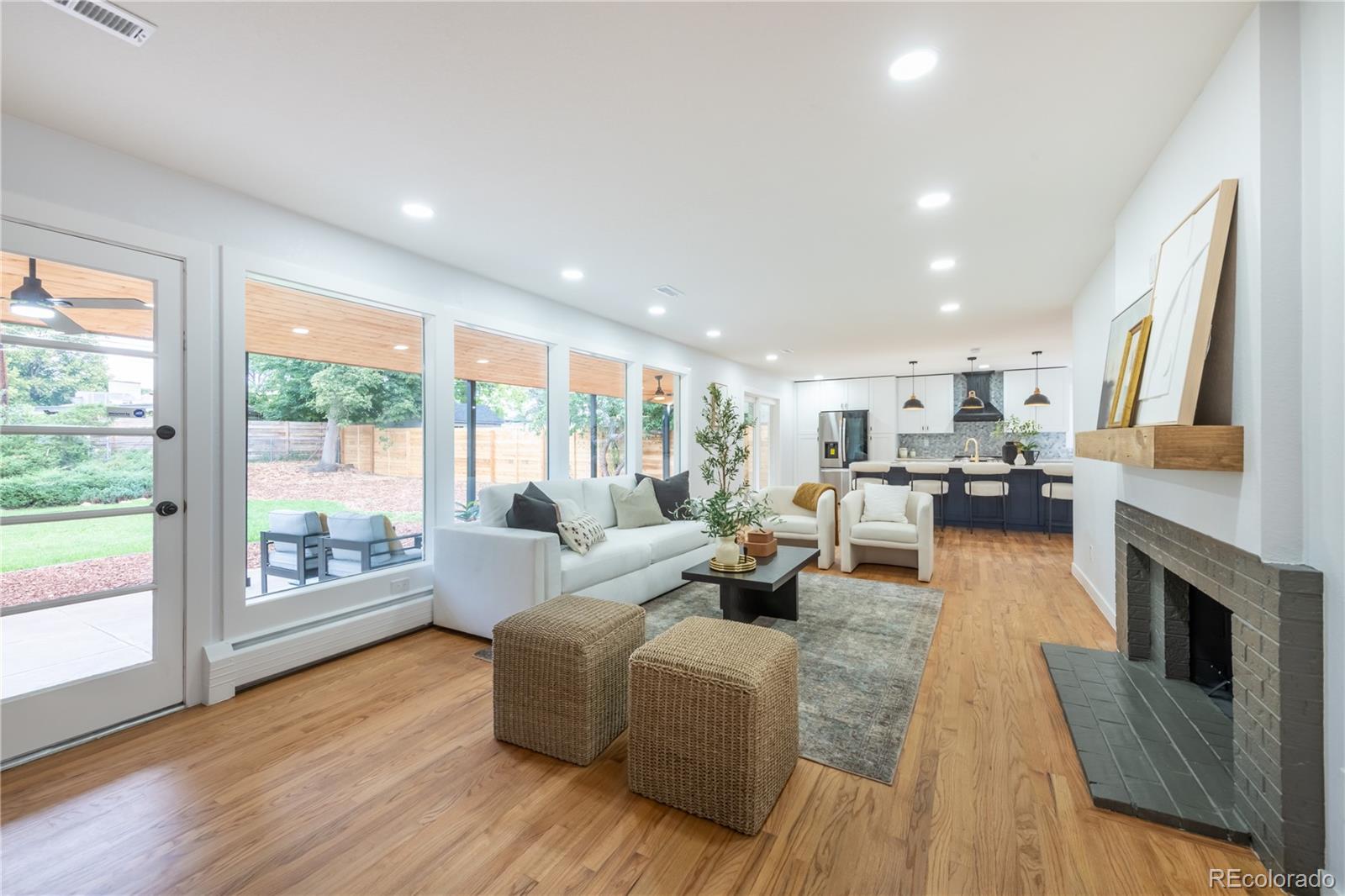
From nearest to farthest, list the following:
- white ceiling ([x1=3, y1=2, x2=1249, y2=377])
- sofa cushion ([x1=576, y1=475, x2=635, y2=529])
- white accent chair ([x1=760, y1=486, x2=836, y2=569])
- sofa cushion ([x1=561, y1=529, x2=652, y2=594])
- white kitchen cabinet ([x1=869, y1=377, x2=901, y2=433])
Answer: white ceiling ([x1=3, y1=2, x2=1249, y2=377]), sofa cushion ([x1=561, y1=529, x2=652, y2=594]), sofa cushion ([x1=576, y1=475, x2=635, y2=529]), white accent chair ([x1=760, y1=486, x2=836, y2=569]), white kitchen cabinet ([x1=869, y1=377, x2=901, y2=433])

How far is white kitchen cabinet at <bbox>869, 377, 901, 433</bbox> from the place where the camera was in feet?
32.5

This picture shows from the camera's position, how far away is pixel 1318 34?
58.1 inches

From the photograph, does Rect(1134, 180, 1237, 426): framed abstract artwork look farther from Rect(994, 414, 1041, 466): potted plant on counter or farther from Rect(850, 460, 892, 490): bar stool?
Rect(994, 414, 1041, 466): potted plant on counter

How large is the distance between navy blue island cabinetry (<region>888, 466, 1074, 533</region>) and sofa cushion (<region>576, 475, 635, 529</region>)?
5.18 metres

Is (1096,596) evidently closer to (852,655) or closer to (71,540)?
(852,655)

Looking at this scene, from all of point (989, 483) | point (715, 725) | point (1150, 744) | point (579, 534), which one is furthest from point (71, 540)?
point (989, 483)

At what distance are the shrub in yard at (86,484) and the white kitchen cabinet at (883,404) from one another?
9802mm

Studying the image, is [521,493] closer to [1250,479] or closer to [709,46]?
[709,46]

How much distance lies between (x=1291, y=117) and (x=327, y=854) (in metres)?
3.61

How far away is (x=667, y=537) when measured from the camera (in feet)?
14.6

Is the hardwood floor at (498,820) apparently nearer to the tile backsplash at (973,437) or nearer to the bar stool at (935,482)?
the bar stool at (935,482)

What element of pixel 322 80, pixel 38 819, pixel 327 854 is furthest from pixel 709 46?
pixel 38 819

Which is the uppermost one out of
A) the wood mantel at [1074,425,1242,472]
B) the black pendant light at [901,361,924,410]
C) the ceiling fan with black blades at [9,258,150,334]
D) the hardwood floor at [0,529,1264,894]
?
the black pendant light at [901,361,924,410]

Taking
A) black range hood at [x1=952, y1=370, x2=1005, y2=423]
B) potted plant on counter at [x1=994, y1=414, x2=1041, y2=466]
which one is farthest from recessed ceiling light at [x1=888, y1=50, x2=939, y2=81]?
black range hood at [x1=952, y1=370, x2=1005, y2=423]
